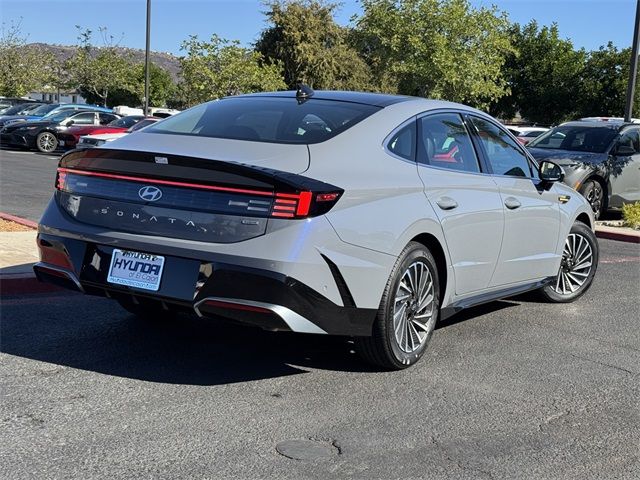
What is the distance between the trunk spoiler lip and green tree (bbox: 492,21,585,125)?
162 feet

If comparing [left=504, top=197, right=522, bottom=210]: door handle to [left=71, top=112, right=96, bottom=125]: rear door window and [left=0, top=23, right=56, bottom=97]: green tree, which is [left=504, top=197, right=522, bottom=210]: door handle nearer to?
[left=71, top=112, right=96, bottom=125]: rear door window

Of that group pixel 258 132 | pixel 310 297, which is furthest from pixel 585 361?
pixel 258 132

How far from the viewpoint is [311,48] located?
191ft

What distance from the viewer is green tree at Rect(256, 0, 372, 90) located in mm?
57938

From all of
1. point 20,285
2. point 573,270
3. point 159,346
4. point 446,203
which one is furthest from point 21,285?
point 573,270

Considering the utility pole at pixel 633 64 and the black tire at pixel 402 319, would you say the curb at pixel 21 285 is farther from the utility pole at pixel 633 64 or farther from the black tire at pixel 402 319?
the utility pole at pixel 633 64

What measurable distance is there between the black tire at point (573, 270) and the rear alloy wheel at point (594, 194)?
19.6 feet

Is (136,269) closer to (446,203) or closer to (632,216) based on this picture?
(446,203)

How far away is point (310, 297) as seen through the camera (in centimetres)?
433

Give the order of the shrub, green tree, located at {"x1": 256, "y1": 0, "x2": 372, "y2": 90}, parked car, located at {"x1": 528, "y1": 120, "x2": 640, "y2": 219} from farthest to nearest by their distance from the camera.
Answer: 1. green tree, located at {"x1": 256, "y1": 0, "x2": 372, "y2": 90}
2. parked car, located at {"x1": 528, "y1": 120, "x2": 640, "y2": 219}
3. the shrub

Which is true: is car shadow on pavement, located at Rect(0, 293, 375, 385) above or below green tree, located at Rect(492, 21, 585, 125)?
below

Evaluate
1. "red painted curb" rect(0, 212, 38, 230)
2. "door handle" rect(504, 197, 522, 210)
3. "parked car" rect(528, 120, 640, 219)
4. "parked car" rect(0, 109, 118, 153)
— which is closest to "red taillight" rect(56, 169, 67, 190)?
"door handle" rect(504, 197, 522, 210)

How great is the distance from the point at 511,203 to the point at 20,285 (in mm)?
3853

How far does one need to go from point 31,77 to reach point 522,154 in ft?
156
